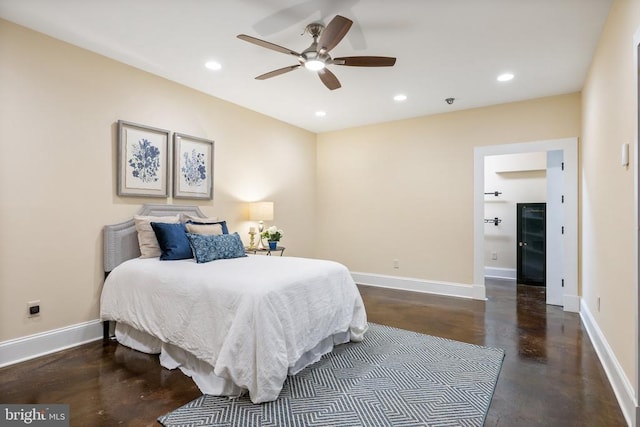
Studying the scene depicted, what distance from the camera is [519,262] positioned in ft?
19.1

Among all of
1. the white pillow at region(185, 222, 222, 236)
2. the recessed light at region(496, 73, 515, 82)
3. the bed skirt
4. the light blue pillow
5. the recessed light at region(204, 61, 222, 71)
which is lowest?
the bed skirt

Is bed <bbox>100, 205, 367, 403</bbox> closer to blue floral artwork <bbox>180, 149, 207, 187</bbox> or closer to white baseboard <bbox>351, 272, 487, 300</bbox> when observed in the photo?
blue floral artwork <bbox>180, 149, 207, 187</bbox>

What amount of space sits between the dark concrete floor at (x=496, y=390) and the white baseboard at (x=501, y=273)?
2.38 m

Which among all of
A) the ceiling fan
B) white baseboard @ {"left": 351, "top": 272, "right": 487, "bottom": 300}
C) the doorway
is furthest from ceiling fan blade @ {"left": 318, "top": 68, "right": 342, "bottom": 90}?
the doorway

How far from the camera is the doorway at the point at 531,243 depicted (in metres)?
5.62

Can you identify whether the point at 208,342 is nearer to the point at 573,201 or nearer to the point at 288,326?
the point at 288,326

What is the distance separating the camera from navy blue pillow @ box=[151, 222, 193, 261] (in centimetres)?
313

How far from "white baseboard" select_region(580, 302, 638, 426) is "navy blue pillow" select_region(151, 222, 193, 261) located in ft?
11.0

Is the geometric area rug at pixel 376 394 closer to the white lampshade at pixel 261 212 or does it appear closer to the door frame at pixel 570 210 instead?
the door frame at pixel 570 210

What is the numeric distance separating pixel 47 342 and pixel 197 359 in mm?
1477

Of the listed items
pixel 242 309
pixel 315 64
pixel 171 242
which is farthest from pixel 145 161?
pixel 242 309

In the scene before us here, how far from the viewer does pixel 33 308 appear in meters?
2.79

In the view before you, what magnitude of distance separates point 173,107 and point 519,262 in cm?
590

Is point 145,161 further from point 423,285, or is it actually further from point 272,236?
point 423,285
